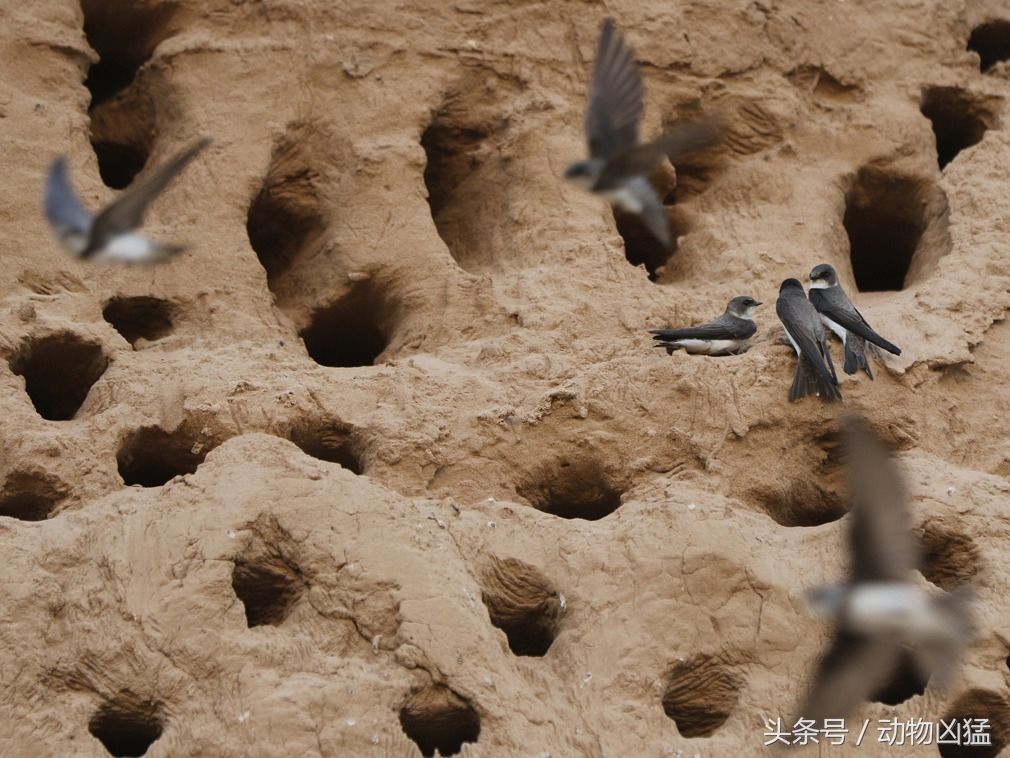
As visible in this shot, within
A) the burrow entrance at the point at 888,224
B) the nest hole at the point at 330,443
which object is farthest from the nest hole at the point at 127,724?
the burrow entrance at the point at 888,224

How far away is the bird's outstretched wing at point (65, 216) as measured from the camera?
18.0 ft

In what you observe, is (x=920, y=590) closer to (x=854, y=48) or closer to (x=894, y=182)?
(x=894, y=182)

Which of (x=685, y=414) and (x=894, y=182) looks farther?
(x=894, y=182)

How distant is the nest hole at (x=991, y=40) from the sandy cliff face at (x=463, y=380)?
0.01m

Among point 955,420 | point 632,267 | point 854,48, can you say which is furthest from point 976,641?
point 854,48

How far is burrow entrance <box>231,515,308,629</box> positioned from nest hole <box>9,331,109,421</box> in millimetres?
1030

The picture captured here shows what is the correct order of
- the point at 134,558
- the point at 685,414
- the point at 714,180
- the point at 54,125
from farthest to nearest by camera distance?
the point at 714,180 < the point at 54,125 < the point at 685,414 < the point at 134,558

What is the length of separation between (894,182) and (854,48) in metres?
0.62

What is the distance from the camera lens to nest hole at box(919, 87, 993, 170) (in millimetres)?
8039

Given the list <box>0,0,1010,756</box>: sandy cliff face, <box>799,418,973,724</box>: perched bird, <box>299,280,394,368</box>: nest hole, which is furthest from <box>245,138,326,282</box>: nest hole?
<box>799,418,973,724</box>: perched bird

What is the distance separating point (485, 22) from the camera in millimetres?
7738

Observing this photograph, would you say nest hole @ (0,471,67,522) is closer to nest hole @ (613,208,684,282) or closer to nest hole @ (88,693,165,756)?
nest hole @ (88,693,165,756)

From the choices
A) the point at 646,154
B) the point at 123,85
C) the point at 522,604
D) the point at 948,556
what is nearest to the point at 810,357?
→ the point at 948,556

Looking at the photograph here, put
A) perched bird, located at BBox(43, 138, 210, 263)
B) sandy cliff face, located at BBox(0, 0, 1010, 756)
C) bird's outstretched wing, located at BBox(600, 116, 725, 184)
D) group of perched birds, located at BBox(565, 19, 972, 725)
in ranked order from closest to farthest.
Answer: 1. group of perched birds, located at BBox(565, 19, 972, 725)
2. bird's outstretched wing, located at BBox(600, 116, 725, 184)
3. perched bird, located at BBox(43, 138, 210, 263)
4. sandy cliff face, located at BBox(0, 0, 1010, 756)
